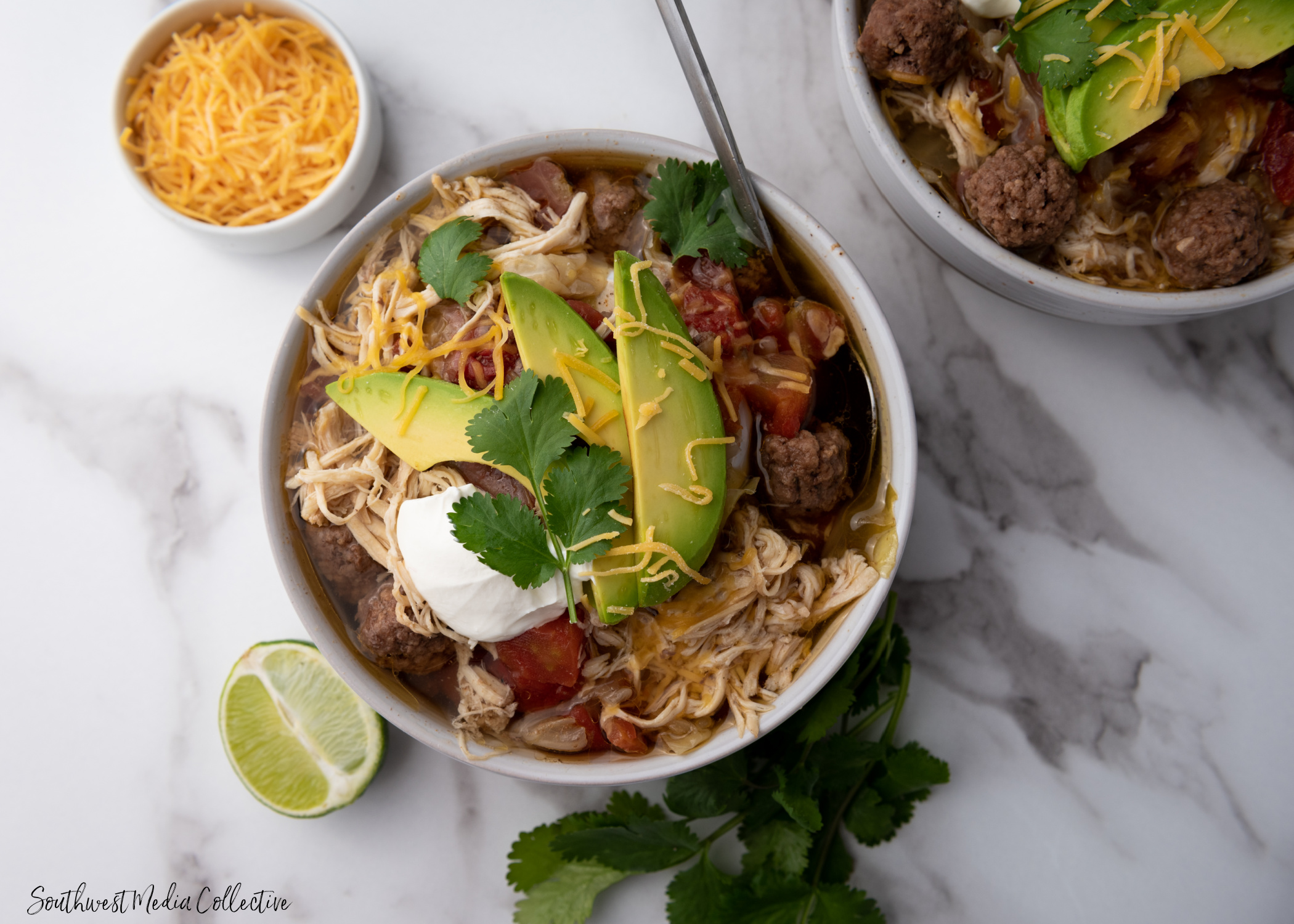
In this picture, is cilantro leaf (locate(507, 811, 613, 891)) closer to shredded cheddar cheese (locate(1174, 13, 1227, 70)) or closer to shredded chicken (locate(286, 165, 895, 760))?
shredded chicken (locate(286, 165, 895, 760))

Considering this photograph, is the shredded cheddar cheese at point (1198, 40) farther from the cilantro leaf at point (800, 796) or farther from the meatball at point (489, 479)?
the cilantro leaf at point (800, 796)

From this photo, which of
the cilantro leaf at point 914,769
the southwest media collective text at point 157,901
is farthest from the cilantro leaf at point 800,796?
the southwest media collective text at point 157,901

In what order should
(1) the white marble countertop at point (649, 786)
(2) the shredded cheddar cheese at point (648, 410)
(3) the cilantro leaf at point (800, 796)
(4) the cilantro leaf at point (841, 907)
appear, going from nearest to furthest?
(2) the shredded cheddar cheese at point (648, 410) < (3) the cilantro leaf at point (800, 796) < (4) the cilantro leaf at point (841, 907) < (1) the white marble countertop at point (649, 786)

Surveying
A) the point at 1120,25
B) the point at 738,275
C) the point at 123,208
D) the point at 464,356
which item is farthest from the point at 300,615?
the point at 1120,25

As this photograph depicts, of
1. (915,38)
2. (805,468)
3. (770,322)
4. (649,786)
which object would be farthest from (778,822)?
(915,38)

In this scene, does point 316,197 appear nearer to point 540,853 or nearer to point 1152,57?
point 540,853

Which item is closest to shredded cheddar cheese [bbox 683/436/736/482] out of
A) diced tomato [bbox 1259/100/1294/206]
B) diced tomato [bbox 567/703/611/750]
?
diced tomato [bbox 567/703/611/750]

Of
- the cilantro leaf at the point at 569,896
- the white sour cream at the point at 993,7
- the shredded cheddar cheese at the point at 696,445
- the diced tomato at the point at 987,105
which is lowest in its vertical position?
the cilantro leaf at the point at 569,896
